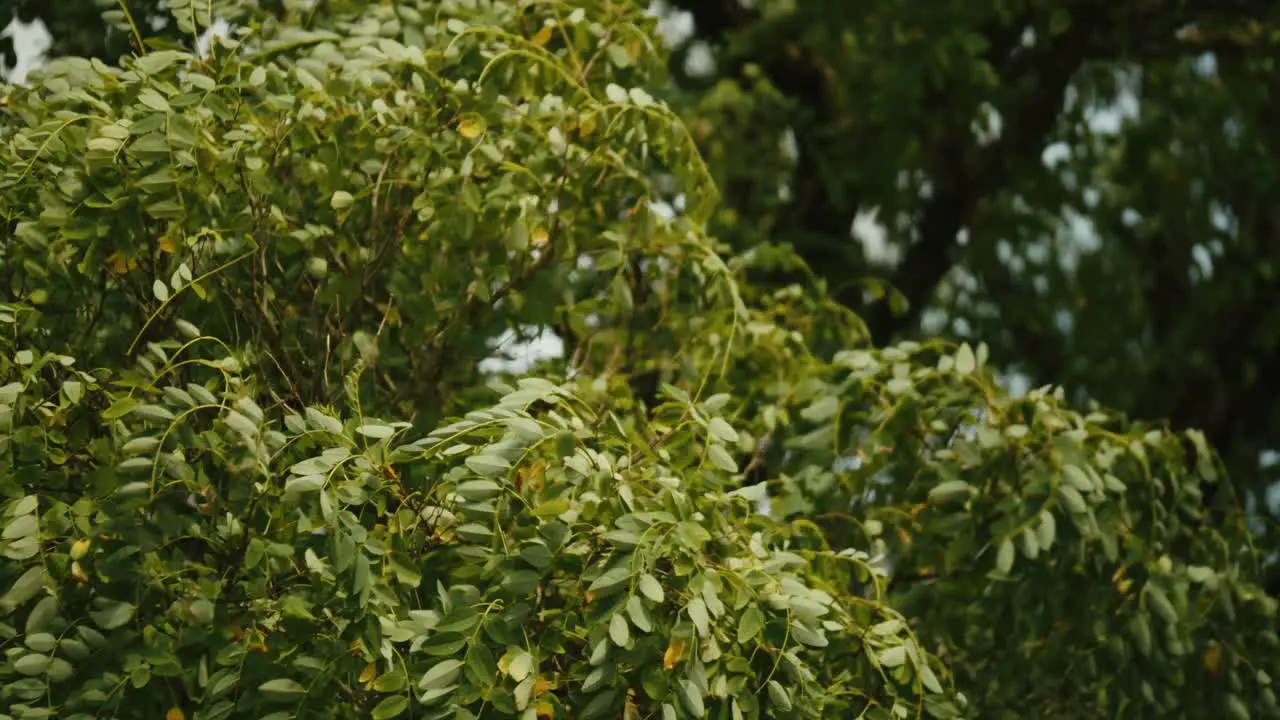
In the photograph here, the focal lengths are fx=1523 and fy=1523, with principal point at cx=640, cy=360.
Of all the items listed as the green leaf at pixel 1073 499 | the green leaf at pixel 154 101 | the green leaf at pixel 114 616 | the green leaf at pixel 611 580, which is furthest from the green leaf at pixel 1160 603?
the green leaf at pixel 154 101

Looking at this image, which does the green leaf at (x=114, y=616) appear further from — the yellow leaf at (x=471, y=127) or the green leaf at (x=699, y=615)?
the yellow leaf at (x=471, y=127)

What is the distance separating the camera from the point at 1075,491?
4.16m

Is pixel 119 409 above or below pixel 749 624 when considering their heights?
above

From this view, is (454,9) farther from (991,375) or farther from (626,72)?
(991,375)

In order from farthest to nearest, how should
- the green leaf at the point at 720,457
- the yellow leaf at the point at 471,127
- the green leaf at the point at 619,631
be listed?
1. the yellow leaf at the point at 471,127
2. the green leaf at the point at 720,457
3. the green leaf at the point at 619,631

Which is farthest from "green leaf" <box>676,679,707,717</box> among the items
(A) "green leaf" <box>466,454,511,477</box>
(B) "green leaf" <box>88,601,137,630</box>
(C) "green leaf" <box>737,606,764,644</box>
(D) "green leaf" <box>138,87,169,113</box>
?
(D) "green leaf" <box>138,87,169,113</box>

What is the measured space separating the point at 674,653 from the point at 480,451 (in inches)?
22.9

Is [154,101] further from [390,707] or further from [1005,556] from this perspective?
[1005,556]

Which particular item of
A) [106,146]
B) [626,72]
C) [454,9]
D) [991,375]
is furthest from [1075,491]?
[106,146]

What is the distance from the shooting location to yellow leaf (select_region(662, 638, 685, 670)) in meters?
2.98

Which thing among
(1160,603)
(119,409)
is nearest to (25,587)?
(119,409)

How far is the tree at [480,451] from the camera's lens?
3076 mm

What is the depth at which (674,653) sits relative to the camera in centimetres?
299

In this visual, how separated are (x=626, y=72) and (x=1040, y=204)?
442 cm
